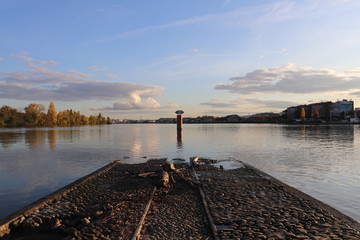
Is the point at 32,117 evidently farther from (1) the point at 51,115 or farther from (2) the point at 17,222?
(2) the point at 17,222

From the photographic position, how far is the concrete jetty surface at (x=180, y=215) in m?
7.41

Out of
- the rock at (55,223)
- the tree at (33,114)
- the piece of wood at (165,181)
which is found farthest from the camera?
the tree at (33,114)

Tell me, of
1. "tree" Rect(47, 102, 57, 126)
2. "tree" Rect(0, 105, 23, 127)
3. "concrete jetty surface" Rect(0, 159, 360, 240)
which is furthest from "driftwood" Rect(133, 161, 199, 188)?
"tree" Rect(47, 102, 57, 126)

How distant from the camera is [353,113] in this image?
191 meters

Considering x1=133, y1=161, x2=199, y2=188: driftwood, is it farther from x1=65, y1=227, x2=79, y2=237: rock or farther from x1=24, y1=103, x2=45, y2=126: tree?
x1=24, y1=103, x2=45, y2=126: tree

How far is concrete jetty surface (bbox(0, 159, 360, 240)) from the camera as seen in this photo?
24.3 ft

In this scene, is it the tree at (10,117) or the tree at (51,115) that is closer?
the tree at (10,117)

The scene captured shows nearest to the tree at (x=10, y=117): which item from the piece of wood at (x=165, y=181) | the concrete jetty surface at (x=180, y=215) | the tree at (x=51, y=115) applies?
the tree at (x=51, y=115)

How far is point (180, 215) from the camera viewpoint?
28.9ft

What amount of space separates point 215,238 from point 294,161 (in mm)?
19294

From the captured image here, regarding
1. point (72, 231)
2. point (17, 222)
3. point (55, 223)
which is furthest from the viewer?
point (17, 222)

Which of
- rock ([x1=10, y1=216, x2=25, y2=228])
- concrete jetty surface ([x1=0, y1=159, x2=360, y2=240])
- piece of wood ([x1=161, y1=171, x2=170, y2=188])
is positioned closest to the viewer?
concrete jetty surface ([x1=0, y1=159, x2=360, y2=240])

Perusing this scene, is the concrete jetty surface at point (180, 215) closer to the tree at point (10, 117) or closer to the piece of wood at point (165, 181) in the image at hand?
the piece of wood at point (165, 181)

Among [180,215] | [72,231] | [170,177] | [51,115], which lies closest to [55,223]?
[72,231]
